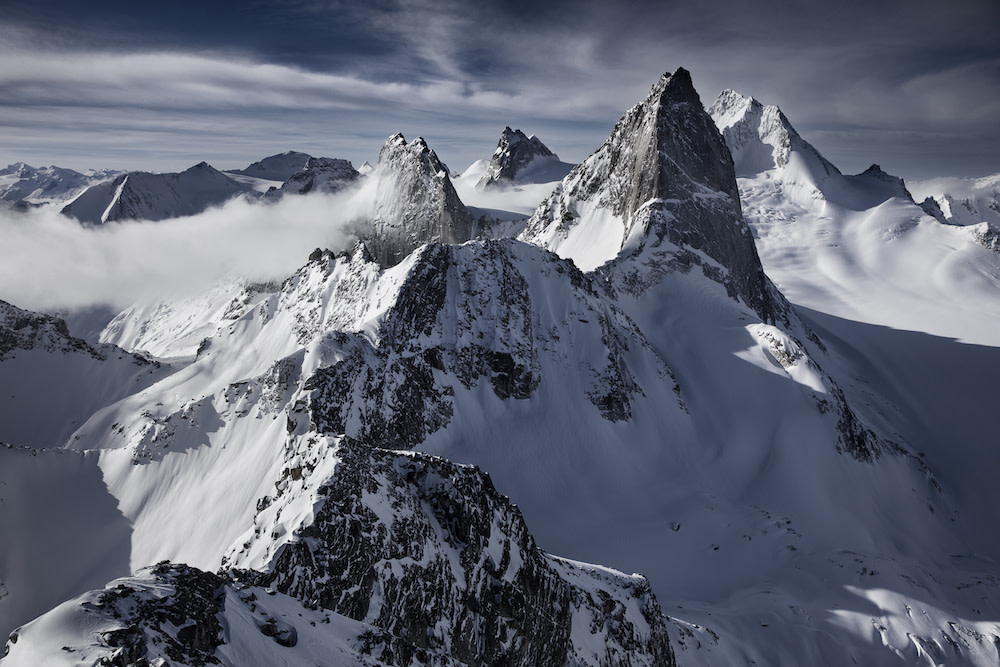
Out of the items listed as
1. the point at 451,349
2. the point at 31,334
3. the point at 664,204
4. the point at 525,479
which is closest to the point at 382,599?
the point at 525,479

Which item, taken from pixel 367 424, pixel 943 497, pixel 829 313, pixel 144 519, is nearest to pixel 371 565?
pixel 367 424

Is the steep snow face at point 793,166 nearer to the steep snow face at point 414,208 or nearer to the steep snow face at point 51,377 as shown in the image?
the steep snow face at point 414,208

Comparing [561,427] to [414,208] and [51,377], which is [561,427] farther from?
[414,208]

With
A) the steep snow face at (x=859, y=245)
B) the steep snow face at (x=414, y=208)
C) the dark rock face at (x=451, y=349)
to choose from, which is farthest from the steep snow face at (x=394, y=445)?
the steep snow face at (x=859, y=245)

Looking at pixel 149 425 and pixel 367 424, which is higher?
pixel 367 424

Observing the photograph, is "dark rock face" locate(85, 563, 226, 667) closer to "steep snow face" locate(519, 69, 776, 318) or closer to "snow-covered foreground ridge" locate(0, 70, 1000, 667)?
"snow-covered foreground ridge" locate(0, 70, 1000, 667)

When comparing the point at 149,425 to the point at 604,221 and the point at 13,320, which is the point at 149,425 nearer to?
the point at 13,320
